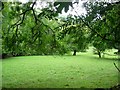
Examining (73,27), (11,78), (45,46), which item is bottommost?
(11,78)

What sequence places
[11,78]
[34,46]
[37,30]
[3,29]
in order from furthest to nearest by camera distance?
[11,78] < [3,29] < [34,46] < [37,30]

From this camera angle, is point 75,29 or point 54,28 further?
point 54,28

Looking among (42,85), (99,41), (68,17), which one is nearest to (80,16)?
(68,17)

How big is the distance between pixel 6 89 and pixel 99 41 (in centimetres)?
240

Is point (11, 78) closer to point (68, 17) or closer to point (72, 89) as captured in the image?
point (72, 89)

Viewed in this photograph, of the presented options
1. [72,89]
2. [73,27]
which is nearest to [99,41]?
[73,27]

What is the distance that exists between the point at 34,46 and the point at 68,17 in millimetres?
1678

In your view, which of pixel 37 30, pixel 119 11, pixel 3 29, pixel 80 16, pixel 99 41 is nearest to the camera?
pixel 119 11

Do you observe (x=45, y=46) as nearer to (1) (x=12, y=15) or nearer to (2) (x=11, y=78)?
(1) (x=12, y=15)

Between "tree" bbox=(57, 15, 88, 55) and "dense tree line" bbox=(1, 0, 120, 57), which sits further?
"tree" bbox=(57, 15, 88, 55)

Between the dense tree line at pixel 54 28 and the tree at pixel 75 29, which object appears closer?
the dense tree line at pixel 54 28

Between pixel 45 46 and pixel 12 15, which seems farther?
pixel 45 46

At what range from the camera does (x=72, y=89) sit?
6.11m

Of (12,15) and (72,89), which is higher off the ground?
(12,15)
